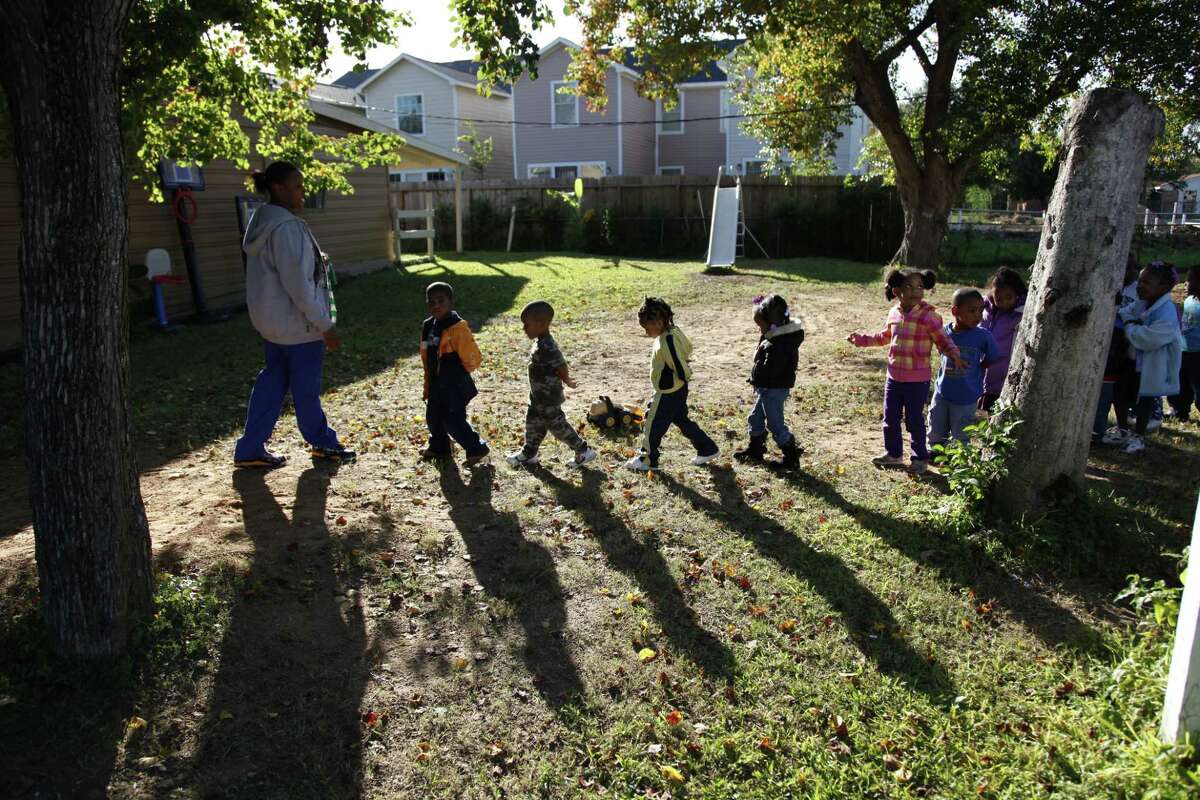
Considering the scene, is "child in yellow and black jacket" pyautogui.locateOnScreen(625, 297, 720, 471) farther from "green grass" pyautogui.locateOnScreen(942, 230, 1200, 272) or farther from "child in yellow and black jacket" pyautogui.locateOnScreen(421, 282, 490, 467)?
"green grass" pyautogui.locateOnScreen(942, 230, 1200, 272)

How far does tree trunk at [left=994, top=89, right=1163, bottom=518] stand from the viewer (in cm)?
432

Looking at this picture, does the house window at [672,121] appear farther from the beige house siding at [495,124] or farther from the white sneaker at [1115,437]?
the white sneaker at [1115,437]

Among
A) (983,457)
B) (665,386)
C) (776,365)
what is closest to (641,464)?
(665,386)

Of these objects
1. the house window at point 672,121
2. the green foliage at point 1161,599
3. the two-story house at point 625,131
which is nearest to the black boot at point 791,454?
the green foliage at point 1161,599

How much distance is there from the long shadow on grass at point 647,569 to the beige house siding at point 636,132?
27519mm

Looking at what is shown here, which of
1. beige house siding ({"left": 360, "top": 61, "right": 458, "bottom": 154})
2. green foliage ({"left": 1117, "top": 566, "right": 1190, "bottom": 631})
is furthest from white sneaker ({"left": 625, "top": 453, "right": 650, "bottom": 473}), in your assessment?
beige house siding ({"left": 360, "top": 61, "right": 458, "bottom": 154})

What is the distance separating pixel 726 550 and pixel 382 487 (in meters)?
2.39

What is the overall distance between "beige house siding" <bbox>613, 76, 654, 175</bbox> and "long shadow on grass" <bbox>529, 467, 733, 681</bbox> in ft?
90.3

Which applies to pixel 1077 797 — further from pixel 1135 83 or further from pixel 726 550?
pixel 1135 83

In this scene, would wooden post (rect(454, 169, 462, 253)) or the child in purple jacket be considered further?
wooden post (rect(454, 169, 462, 253))

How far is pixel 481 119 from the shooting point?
3362cm

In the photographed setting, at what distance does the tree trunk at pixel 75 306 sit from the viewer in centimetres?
300

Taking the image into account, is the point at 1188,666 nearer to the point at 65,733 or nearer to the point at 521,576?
the point at 521,576

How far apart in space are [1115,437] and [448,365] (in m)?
5.22
